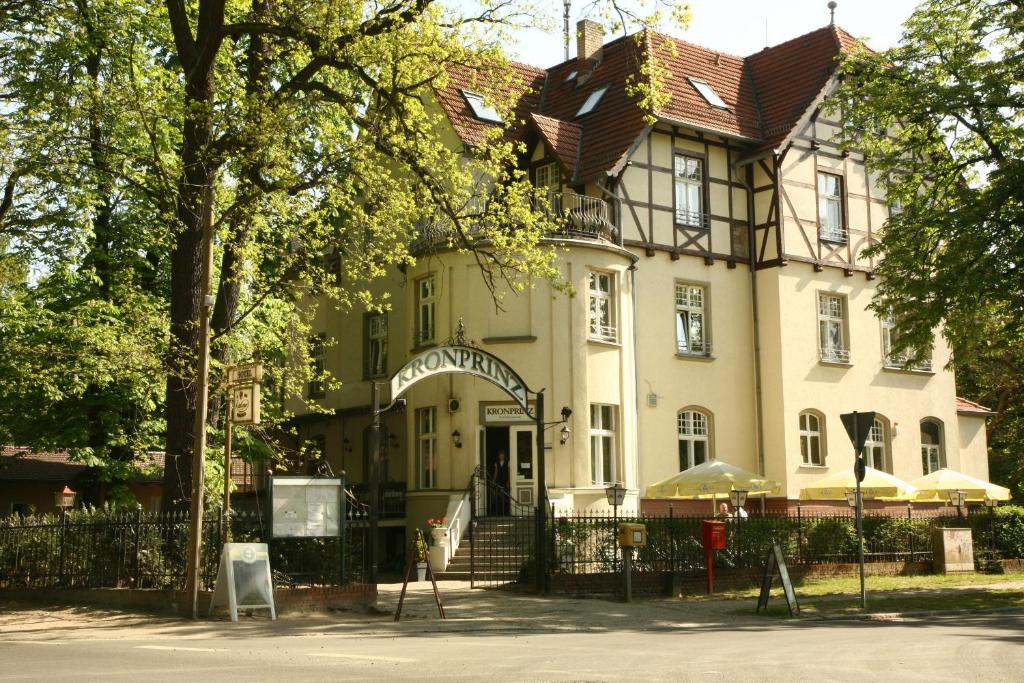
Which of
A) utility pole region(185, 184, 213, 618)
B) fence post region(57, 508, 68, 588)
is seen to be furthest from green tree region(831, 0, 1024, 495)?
fence post region(57, 508, 68, 588)

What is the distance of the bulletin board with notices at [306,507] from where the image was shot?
54.8 feet

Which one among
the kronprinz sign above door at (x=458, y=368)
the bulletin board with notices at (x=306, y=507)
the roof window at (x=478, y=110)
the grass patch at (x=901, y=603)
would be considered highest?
the roof window at (x=478, y=110)

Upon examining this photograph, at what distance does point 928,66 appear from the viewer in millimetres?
23484

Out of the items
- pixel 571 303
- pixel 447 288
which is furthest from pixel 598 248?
pixel 447 288

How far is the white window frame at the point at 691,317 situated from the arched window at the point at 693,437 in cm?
163

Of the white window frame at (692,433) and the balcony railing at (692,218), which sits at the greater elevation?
the balcony railing at (692,218)

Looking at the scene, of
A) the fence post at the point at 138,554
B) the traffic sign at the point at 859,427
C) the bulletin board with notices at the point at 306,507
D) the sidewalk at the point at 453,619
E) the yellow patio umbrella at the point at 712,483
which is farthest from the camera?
the yellow patio umbrella at the point at 712,483

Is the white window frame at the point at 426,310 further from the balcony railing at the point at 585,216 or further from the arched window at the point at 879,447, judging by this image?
the arched window at the point at 879,447

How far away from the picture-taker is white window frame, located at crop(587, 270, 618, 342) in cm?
2736

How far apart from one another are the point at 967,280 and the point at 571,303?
9.23 m

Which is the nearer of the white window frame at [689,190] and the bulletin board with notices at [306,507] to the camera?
the bulletin board with notices at [306,507]

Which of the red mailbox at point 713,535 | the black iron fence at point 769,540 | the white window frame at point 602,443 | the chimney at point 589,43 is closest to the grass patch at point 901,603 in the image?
the red mailbox at point 713,535

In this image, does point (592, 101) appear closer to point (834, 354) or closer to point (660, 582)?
point (834, 354)

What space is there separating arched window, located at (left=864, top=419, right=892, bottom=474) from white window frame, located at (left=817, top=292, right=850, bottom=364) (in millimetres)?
2270
